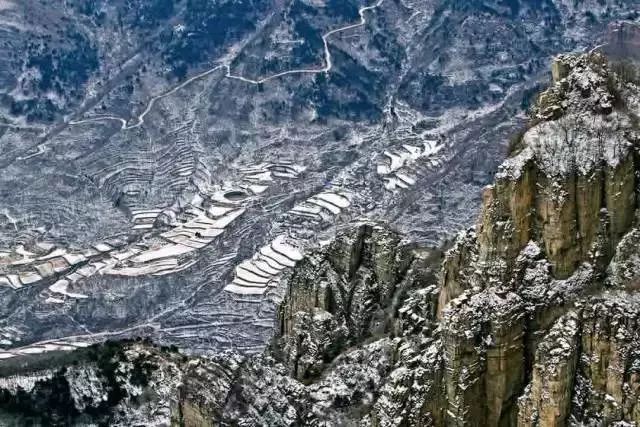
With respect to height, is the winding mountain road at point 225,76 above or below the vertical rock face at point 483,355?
above

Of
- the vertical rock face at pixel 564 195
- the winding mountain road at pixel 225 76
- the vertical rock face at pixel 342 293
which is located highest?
the winding mountain road at pixel 225 76

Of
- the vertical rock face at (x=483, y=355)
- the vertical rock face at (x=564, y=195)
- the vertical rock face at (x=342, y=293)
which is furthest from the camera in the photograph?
the vertical rock face at (x=342, y=293)

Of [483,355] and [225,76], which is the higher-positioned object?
[225,76]

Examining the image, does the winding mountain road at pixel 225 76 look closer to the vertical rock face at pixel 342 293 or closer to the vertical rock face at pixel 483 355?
the vertical rock face at pixel 342 293

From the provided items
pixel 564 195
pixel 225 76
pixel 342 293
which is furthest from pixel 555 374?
pixel 225 76

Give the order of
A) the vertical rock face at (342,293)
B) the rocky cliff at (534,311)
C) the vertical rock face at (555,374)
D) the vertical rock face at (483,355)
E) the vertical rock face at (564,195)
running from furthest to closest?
the vertical rock face at (342,293), the vertical rock face at (564,195), the vertical rock face at (483,355), the rocky cliff at (534,311), the vertical rock face at (555,374)

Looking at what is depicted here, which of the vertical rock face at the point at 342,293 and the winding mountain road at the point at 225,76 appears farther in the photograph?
the winding mountain road at the point at 225,76

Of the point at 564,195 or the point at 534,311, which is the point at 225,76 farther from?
the point at 534,311

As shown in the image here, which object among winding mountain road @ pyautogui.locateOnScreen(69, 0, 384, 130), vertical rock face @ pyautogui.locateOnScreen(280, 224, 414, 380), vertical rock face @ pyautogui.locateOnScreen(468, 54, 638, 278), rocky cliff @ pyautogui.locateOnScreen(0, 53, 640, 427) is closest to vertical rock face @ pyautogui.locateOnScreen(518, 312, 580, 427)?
rocky cliff @ pyautogui.locateOnScreen(0, 53, 640, 427)

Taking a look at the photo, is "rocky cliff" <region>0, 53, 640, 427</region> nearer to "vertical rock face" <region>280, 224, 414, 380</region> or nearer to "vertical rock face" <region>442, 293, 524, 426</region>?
"vertical rock face" <region>442, 293, 524, 426</region>

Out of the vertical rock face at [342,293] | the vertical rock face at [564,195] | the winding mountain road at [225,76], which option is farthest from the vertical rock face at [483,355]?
the winding mountain road at [225,76]

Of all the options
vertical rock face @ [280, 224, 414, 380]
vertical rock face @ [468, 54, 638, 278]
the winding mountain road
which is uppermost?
the winding mountain road
